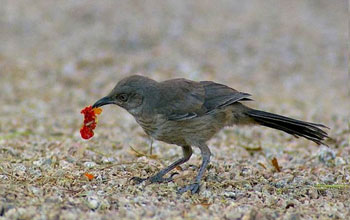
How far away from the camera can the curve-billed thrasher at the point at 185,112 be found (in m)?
5.54

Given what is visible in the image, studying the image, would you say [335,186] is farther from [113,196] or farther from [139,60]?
[139,60]

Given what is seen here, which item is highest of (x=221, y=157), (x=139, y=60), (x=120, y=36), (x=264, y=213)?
(x=120, y=36)

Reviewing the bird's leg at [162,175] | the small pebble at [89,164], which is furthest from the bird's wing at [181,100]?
the small pebble at [89,164]

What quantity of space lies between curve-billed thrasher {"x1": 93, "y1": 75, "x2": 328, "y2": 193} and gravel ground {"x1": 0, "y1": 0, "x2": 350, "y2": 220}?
Answer: 0.40m

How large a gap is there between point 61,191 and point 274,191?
6.37 feet

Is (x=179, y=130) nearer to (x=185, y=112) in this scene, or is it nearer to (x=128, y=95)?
(x=185, y=112)

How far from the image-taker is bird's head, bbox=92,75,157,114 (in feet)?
18.5

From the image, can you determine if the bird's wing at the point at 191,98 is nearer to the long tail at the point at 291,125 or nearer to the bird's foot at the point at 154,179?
the long tail at the point at 291,125

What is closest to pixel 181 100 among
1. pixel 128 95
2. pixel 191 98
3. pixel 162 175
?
pixel 191 98

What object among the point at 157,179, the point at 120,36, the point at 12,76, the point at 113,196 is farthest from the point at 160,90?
the point at 120,36

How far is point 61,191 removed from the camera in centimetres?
489

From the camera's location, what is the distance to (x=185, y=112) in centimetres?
558

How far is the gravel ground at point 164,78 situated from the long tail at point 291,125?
1.37ft

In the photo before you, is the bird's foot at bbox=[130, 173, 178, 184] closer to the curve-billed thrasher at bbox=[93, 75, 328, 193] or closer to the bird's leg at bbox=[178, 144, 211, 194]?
the curve-billed thrasher at bbox=[93, 75, 328, 193]
